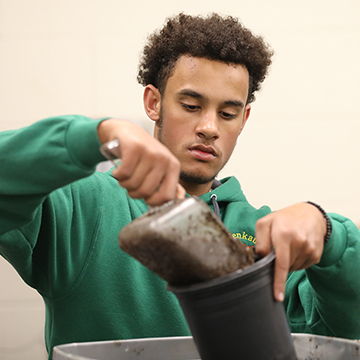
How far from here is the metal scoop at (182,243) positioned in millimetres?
490

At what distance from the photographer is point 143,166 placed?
56cm

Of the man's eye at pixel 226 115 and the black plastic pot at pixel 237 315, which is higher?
the man's eye at pixel 226 115

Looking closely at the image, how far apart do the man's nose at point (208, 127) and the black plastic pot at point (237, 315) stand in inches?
21.3

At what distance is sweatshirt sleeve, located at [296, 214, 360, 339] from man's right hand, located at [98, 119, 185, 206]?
0.31 m

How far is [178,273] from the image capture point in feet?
1.70

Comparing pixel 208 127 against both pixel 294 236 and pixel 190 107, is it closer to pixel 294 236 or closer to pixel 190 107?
pixel 190 107

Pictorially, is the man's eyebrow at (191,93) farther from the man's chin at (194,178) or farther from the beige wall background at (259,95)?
the beige wall background at (259,95)

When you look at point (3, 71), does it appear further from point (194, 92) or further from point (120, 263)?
point (120, 263)

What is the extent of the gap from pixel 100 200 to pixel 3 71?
834 millimetres

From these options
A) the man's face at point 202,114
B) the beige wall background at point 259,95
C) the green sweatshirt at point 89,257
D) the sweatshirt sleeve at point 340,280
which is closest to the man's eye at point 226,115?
the man's face at point 202,114

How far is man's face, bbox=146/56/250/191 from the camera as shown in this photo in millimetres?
1078

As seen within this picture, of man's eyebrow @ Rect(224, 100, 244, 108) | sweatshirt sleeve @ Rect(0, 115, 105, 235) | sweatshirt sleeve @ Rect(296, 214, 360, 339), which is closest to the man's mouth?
man's eyebrow @ Rect(224, 100, 244, 108)

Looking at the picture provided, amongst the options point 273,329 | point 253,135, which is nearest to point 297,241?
point 273,329

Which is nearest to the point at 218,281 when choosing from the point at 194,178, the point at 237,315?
the point at 237,315
